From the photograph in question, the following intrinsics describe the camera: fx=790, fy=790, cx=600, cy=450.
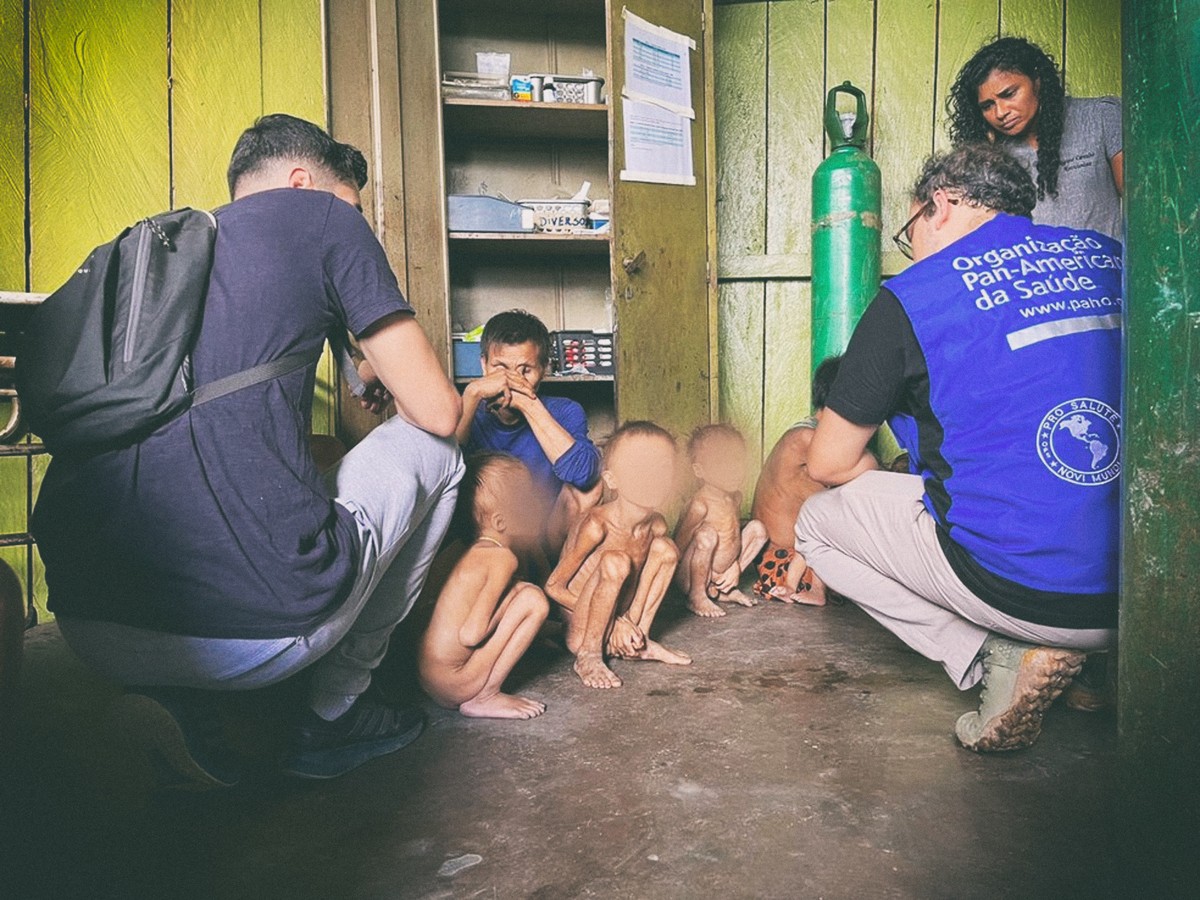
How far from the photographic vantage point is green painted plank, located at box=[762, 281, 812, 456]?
4.16 metres

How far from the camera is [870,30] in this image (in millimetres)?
4043

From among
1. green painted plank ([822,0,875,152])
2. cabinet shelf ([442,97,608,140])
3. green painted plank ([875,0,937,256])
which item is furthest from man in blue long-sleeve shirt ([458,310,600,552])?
green painted plank ([822,0,875,152])

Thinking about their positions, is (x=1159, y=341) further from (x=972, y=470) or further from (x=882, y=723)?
(x=882, y=723)

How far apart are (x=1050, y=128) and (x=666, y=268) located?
157cm

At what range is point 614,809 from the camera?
144 centimetres

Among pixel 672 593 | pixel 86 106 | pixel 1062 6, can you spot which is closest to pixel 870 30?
pixel 1062 6

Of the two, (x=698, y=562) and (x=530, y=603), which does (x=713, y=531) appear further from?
(x=530, y=603)

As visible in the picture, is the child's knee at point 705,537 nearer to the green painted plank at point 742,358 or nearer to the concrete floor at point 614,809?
the concrete floor at point 614,809

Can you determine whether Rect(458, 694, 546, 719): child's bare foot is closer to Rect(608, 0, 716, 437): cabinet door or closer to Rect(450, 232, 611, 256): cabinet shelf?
Rect(608, 0, 716, 437): cabinet door

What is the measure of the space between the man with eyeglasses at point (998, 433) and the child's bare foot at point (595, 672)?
766 millimetres

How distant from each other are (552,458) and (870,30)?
10.3 ft

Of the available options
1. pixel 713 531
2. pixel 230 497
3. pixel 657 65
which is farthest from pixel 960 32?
pixel 230 497

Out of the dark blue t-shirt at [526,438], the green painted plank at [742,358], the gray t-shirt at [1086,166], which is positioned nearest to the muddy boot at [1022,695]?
the dark blue t-shirt at [526,438]

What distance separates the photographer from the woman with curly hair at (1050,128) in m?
2.98
